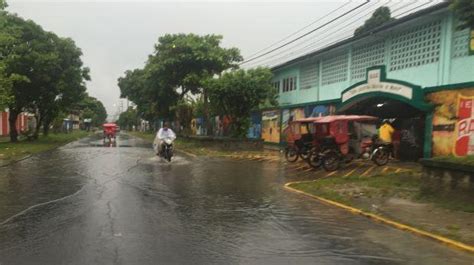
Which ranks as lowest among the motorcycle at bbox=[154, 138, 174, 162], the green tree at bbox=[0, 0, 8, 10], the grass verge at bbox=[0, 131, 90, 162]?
the grass verge at bbox=[0, 131, 90, 162]

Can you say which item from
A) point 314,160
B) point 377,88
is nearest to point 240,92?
point 377,88

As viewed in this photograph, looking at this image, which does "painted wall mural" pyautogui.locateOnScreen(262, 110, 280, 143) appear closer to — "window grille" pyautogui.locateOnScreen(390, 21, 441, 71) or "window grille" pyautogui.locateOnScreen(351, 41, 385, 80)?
"window grille" pyautogui.locateOnScreen(351, 41, 385, 80)

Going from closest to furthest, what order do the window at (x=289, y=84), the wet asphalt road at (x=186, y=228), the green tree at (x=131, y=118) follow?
the wet asphalt road at (x=186, y=228), the window at (x=289, y=84), the green tree at (x=131, y=118)

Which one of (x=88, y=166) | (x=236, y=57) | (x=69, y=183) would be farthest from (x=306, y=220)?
(x=236, y=57)

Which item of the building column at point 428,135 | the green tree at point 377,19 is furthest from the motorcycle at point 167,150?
the green tree at point 377,19

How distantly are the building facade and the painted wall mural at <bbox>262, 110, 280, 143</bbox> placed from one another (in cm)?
504

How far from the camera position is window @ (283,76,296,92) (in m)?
37.8

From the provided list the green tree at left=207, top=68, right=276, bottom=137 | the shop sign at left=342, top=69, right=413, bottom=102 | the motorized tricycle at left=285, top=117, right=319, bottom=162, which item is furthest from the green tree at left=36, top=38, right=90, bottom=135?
the shop sign at left=342, top=69, right=413, bottom=102

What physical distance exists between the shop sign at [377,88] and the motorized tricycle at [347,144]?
1953 millimetres

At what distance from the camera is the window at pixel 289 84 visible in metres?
37.8

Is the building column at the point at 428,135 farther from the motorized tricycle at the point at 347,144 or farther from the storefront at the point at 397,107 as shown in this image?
the motorized tricycle at the point at 347,144

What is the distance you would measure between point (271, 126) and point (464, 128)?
69.3 feet

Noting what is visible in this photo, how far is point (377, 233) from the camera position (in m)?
8.42

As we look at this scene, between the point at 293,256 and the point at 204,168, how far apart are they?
42.1 feet
